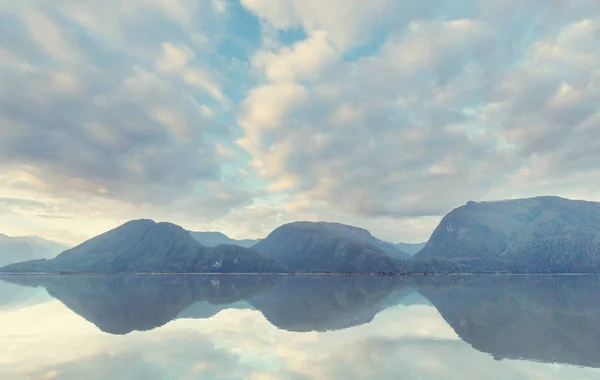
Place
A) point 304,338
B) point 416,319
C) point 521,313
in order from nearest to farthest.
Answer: point 304,338 → point 416,319 → point 521,313

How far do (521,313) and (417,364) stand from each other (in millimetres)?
59949

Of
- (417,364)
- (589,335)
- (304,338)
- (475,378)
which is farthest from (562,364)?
(304,338)

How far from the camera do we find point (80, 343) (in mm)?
56938

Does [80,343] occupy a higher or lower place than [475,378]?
higher

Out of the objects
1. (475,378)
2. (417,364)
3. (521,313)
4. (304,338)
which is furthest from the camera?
(521,313)

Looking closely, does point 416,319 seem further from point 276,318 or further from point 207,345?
point 207,345

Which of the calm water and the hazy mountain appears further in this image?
the hazy mountain

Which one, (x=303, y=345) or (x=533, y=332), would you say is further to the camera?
(x=533, y=332)

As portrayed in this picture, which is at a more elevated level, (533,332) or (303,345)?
(303,345)

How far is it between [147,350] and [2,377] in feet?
52.7

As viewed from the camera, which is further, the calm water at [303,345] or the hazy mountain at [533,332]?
the hazy mountain at [533,332]

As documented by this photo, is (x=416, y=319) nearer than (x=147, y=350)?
No

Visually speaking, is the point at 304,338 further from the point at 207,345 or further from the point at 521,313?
the point at 521,313

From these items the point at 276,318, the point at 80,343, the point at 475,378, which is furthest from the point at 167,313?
the point at 475,378
